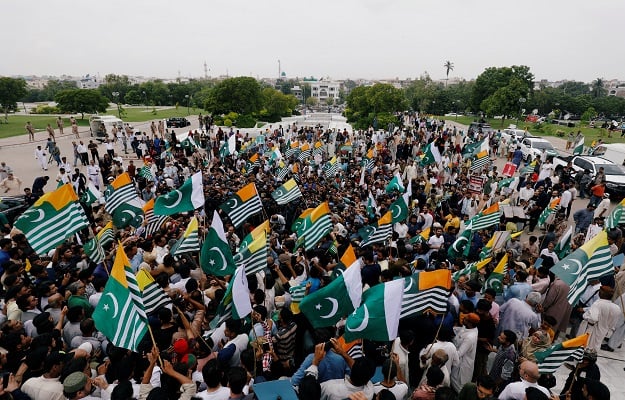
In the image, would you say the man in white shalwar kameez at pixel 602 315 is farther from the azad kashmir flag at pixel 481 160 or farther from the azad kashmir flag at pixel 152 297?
the azad kashmir flag at pixel 481 160

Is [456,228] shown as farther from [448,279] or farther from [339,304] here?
[339,304]

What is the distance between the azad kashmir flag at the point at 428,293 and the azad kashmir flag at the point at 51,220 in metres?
5.79

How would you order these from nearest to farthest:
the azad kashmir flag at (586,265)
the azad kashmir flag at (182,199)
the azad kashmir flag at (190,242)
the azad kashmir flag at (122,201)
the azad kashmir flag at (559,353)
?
the azad kashmir flag at (559,353)
the azad kashmir flag at (586,265)
the azad kashmir flag at (190,242)
the azad kashmir flag at (182,199)
the azad kashmir flag at (122,201)

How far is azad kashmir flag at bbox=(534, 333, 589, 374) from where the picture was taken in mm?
4289

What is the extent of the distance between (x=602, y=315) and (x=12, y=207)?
1567 centimetres

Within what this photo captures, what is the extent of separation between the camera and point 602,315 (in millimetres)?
5926

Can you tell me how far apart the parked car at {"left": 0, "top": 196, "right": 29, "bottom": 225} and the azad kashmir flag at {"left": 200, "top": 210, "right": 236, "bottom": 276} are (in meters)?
9.45

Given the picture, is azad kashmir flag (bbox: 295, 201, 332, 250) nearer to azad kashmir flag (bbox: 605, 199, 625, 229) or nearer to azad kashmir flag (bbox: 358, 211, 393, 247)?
azad kashmir flag (bbox: 358, 211, 393, 247)

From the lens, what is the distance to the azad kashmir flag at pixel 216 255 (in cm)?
607

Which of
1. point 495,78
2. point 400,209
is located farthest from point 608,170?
point 495,78

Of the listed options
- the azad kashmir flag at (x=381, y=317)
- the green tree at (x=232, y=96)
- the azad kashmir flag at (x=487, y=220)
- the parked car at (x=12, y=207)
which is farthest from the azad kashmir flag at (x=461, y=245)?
the green tree at (x=232, y=96)

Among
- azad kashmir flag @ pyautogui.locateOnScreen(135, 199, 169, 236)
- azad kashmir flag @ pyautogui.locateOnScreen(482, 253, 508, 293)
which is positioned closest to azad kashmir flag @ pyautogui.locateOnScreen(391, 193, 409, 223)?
azad kashmir flag @ pyautogui.locateOnScreen(482, 253, 508, 293)

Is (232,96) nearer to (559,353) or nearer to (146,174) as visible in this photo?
(146,174)

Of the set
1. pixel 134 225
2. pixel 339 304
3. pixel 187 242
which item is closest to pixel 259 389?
pixel 339 304
